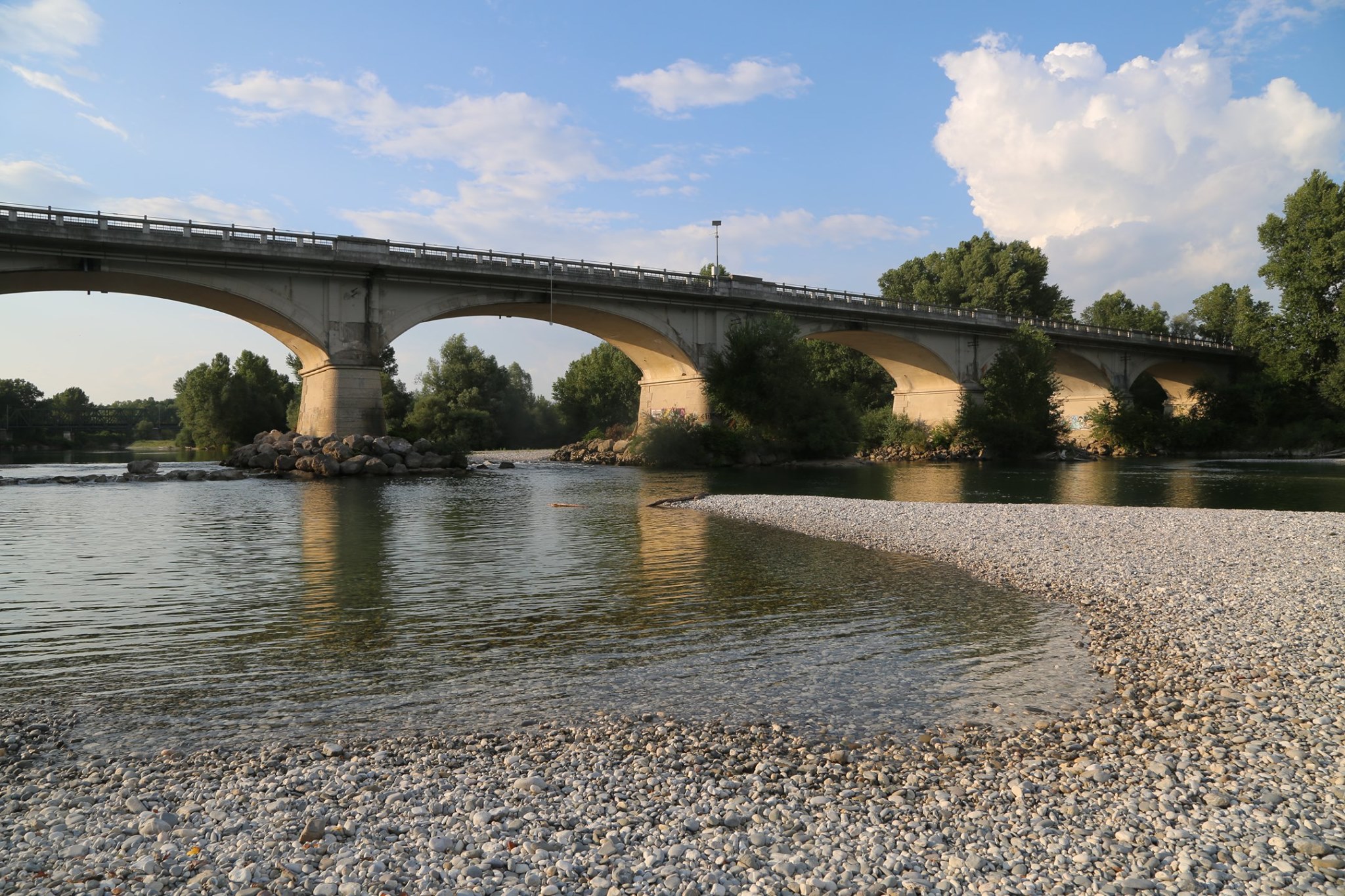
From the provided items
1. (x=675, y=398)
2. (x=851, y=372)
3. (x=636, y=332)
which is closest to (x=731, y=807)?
(x=636, y=332)

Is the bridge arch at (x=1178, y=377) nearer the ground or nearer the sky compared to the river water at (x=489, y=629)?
nearer the sky

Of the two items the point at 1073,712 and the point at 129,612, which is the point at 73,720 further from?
the point at 1073,712

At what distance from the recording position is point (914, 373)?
6438cm

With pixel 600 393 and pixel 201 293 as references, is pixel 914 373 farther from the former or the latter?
pixel 201 293

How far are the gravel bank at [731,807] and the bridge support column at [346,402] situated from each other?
32793mm

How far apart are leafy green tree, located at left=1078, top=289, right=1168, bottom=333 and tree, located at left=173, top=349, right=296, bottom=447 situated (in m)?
86.2

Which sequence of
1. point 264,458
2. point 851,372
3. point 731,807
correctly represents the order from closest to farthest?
point 731,807
point 264,458
point 851,372

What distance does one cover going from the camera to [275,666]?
25.1 ft

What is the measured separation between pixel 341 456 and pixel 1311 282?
204 ft

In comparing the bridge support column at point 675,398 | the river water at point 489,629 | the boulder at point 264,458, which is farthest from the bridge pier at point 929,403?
the river water at point 489,629

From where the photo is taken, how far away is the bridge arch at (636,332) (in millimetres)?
41375

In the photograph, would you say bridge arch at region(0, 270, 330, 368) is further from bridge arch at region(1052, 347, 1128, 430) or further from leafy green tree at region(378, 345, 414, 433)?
bridge arch at region(1052, 347, 1128, 430)

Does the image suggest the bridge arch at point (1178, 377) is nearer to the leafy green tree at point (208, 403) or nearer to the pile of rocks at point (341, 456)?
the pile of rocks at point (341, 456)

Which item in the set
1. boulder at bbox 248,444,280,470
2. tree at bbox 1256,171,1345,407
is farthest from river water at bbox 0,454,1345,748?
tree at bbox 1256,171,1345,407
